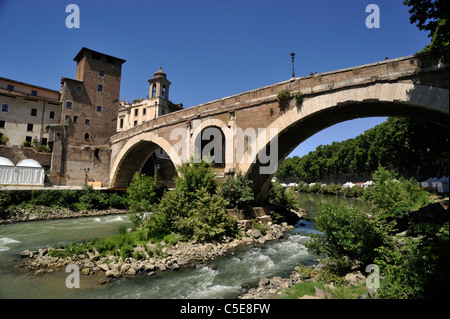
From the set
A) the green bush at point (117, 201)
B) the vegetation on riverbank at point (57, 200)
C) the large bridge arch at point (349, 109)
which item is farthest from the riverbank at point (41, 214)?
the large bridge arch at point (349, 109)

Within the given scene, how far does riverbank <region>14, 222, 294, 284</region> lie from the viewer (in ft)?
29.0

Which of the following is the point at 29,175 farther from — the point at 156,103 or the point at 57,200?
the point at 156,103

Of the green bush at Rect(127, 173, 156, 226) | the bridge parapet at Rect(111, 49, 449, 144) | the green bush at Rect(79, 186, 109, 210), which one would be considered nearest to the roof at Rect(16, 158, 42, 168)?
the green bush at Rect(79, 186, 109, 210)

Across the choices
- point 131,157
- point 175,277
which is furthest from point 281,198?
point 131,157

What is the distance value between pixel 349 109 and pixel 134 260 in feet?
42.2

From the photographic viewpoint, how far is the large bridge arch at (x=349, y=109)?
33.5 feet

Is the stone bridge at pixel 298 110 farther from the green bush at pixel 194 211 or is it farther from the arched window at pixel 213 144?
the green bush at pixel 194 211

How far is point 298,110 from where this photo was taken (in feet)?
46.5

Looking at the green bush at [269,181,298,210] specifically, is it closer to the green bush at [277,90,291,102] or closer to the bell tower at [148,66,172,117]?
the green bush at [277,90,291,102]

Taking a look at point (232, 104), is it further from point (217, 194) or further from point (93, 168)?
point (93, 168)

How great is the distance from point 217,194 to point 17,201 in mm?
17789

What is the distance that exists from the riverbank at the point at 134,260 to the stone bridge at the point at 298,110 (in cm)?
637

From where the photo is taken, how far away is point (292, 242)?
13.3 meters
